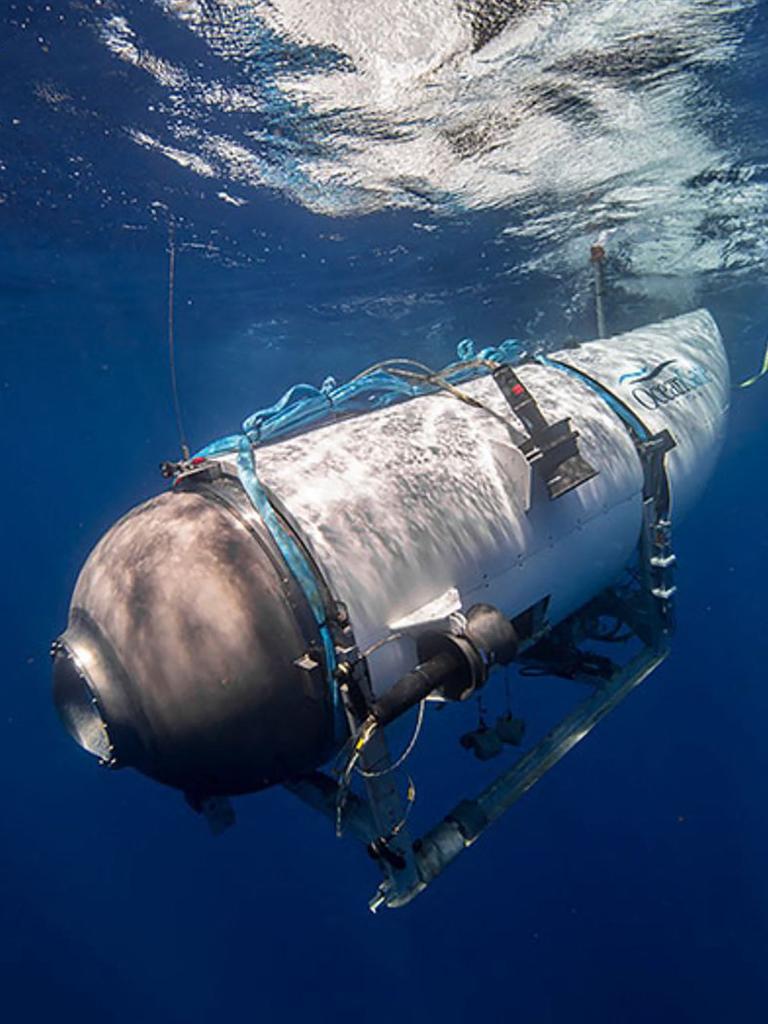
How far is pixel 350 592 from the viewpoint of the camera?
281cm

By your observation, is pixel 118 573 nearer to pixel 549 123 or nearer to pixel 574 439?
pixel 574 439

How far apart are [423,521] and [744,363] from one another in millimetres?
27452

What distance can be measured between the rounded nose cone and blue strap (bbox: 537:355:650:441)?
3.10 m

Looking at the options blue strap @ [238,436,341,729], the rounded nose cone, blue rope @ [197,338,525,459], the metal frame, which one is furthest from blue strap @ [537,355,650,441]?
the rounded nose cone

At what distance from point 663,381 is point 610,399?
1.08 meters

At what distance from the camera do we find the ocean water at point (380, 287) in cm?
606

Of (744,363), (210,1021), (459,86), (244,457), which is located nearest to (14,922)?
(210,1021)

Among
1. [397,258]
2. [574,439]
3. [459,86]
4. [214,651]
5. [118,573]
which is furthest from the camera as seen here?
[397,258]

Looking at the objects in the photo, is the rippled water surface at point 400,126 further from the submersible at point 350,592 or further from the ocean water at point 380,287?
the submersible at point 350,592

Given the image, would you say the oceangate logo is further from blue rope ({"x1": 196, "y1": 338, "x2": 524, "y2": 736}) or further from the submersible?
blue rope ({"x1": 196, "y1": 338, "x2": 524, "y2": 736})

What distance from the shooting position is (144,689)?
103 inches

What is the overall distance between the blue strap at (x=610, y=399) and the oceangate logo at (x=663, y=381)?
0.35 m

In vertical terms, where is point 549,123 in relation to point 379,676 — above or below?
above

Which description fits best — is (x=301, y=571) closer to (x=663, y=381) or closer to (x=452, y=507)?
(x=452, y=507)
